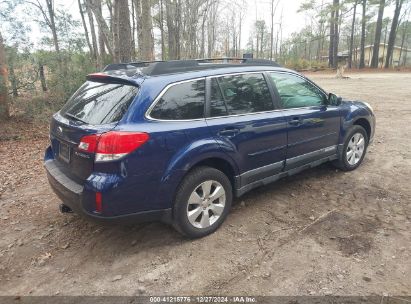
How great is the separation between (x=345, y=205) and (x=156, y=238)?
2.37 m

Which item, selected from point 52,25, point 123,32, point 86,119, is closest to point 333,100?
point 86,119

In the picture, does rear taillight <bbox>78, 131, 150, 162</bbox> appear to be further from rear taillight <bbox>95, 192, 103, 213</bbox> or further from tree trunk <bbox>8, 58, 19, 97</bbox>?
tree trunk <bbox>8, 58, 19, 97</bbox>

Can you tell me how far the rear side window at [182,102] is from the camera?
3209 millimetres

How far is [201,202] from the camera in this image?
352cm

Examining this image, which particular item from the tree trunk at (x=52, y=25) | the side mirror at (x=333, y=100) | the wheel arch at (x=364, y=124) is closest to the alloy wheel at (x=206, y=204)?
the side mirror at (x=333, y=100)

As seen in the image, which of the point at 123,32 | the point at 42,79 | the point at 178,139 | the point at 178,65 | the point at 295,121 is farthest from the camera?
the point at 42,79

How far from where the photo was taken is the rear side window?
3.21 metres

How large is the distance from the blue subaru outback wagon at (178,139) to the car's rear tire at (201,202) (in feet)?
0.03

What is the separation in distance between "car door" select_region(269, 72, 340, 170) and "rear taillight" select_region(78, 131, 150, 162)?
6.77ft

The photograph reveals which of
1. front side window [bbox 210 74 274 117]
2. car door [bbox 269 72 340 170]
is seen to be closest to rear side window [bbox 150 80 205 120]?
front side window [bbox 210 74 274 117]

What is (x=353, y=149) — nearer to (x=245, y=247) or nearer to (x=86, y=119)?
(x=245, y=247)

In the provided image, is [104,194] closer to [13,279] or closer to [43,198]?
[13,279]

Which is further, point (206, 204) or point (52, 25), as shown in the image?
point (52, 25)

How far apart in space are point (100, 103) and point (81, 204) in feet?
3.22
